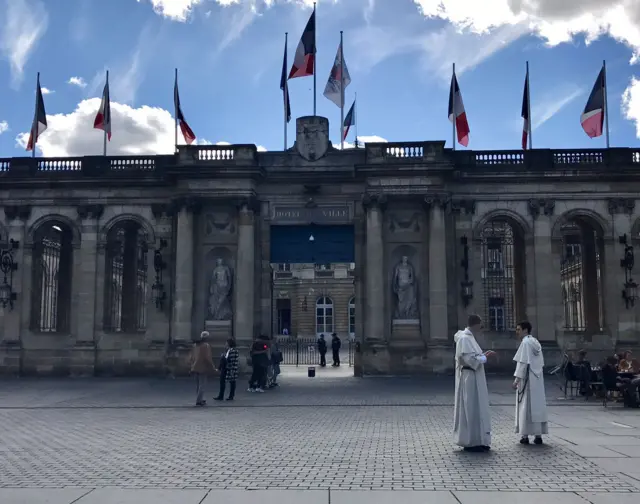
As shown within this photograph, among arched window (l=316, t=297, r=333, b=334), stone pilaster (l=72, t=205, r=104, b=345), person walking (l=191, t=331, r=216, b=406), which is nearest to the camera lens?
person walking (l=191, t=331, r=216, b=406)

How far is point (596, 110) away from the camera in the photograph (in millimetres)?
31062

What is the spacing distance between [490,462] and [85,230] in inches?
986

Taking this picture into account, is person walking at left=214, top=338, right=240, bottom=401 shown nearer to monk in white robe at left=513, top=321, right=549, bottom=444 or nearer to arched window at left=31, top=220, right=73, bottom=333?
monk in white robe at left=513, top=321, right=549, bottom=444

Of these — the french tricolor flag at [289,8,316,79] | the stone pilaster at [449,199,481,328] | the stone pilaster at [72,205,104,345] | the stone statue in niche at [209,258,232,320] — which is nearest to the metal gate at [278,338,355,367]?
the stone statue in niche at [209,258,232,320]

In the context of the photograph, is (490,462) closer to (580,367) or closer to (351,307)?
(580,367)

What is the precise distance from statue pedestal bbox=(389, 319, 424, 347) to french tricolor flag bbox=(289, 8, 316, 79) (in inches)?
466

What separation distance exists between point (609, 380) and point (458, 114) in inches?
641

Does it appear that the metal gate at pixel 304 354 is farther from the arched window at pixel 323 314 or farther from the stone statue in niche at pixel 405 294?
the stone statue in niche at pixel 405 294

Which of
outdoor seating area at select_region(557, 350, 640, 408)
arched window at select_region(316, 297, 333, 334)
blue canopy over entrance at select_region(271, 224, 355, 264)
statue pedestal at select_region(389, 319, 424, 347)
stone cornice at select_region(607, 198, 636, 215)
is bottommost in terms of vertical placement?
outdoor seating area at select_region(557, 350, 640, 408)

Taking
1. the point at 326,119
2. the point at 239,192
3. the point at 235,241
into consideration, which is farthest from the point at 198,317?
the point at 326,119

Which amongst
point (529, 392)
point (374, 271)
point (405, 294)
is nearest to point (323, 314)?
point (405, 294)

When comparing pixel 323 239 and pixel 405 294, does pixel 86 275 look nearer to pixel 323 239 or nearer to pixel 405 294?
pixel 323 239

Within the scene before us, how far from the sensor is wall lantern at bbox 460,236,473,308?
96.5ft

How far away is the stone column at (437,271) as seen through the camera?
28.8 m
